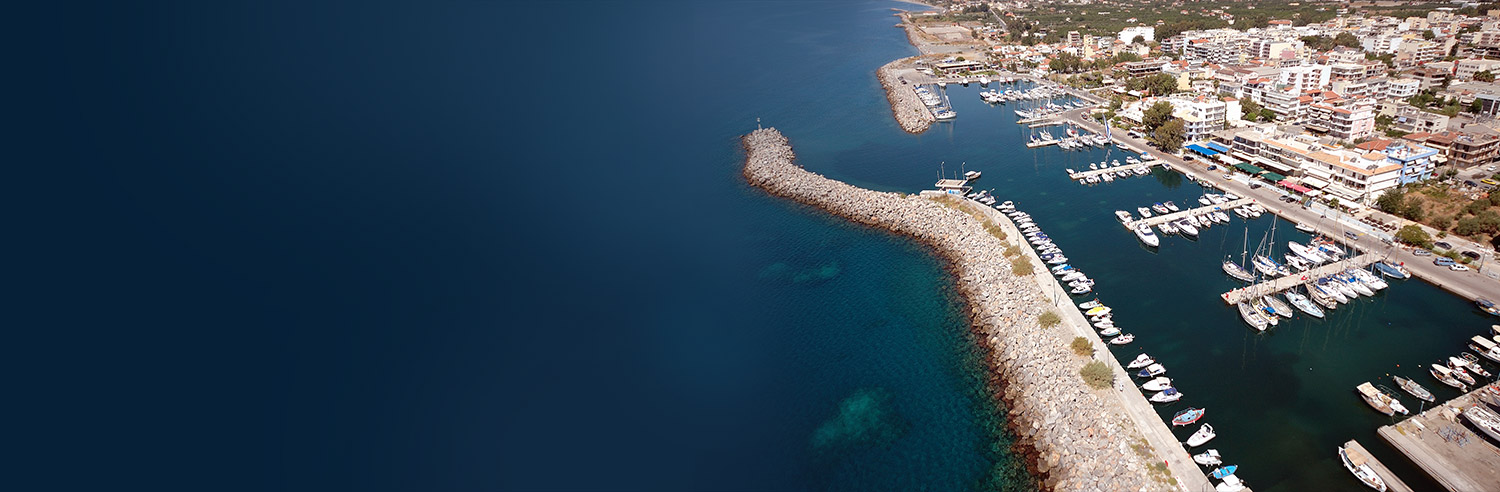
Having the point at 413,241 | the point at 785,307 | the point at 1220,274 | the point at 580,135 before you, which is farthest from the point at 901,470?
the point at 580,135

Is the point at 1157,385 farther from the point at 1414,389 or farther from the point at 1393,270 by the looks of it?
the point at 1393,270

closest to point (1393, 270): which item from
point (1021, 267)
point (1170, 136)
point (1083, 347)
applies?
point (1021, 267)

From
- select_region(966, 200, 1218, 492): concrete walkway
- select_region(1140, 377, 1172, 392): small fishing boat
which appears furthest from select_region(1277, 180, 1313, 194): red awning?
select_region(1140, 377, 1172, 392): small fishing boat

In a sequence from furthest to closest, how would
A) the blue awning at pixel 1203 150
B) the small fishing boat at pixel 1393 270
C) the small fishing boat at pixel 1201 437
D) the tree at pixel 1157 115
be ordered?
the tree at pixel 1157 115
the blue awning at pixel 1203 150
the small fishing boat at pixel 1393 270
the small fishing boat at pixel 1201 437

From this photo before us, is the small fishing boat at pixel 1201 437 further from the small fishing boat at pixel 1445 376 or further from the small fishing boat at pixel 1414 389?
the small fishing boat at pixel 1445 376

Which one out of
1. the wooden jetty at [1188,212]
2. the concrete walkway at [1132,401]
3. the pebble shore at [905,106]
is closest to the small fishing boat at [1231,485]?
the concrete walkway at [1132,401]
